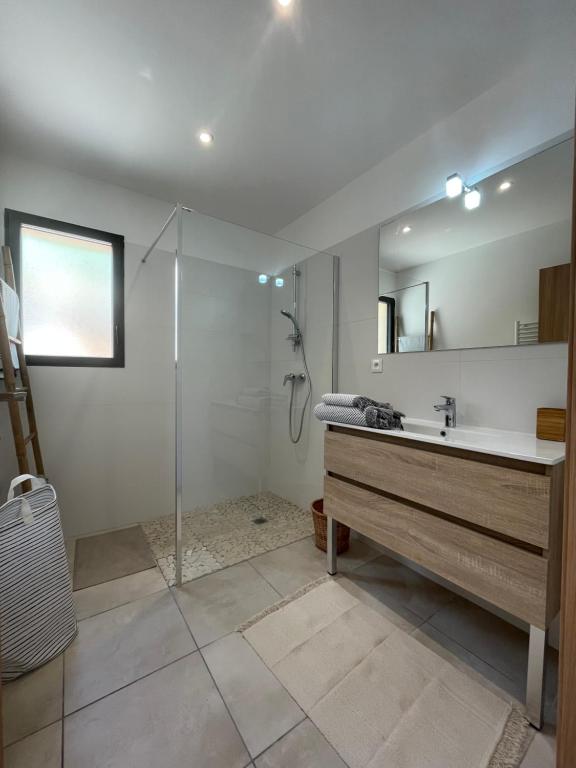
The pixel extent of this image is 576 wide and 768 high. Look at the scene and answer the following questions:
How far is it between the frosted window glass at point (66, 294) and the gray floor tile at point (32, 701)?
66.7 inches

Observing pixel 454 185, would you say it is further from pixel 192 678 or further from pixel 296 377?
pixel 192 678

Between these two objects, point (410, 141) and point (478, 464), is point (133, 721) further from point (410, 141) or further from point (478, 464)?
point (410, 141)

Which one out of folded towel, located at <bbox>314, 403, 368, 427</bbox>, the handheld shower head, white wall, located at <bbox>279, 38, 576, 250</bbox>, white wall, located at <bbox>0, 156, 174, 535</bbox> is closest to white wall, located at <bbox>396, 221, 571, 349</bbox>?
white wall, located at <bbox>279, 38, 576, 250</bbox>

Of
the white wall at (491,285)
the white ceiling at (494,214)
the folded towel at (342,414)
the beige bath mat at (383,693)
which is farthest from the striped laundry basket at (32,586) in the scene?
the white ceiling at (494,214)

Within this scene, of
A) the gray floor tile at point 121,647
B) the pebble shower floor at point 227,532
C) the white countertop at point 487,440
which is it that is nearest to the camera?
the white countertop at point 487,440

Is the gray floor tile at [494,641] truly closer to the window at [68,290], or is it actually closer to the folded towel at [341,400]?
the folded towel at [341,400]

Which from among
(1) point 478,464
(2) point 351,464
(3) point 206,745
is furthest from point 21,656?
(1) point 478,464

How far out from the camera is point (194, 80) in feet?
4.70

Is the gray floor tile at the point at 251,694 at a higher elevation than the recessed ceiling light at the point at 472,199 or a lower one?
lower

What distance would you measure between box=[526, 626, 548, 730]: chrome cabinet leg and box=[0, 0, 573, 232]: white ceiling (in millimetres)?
2192

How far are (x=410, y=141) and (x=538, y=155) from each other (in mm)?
717

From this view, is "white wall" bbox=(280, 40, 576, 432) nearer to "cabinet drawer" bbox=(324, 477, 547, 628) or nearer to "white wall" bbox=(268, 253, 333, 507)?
"white wall" bbox=(268, 253, 333, 507)

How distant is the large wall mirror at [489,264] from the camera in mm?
1293

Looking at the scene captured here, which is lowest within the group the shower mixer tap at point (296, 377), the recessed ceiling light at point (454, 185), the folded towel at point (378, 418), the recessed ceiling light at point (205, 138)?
the folded towel at point (378, 418)
